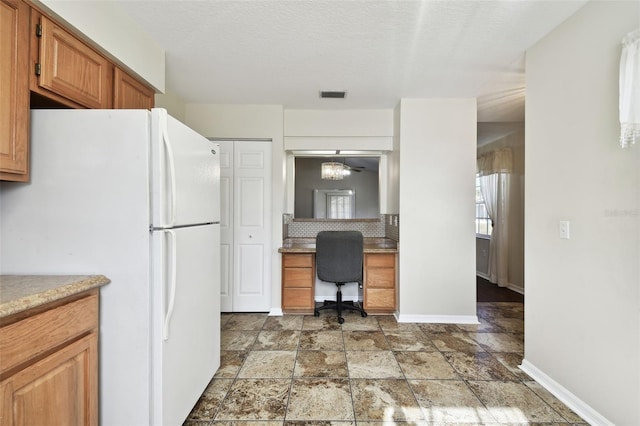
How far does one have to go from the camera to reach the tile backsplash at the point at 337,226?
3730mm

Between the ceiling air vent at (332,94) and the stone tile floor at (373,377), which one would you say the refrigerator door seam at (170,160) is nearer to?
the stone tile floor at (373,377)

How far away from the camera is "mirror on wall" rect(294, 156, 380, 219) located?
383 centimetres

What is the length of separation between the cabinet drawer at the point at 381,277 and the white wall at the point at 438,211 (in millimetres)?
163

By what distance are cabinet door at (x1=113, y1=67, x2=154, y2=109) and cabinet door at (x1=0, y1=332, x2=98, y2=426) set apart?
1344mm

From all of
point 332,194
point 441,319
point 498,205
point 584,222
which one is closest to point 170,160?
point 584,222

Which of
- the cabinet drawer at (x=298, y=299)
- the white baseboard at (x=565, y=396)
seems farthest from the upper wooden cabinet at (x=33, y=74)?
the white baseboard at (x=565, y=396)

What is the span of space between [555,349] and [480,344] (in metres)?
0.76

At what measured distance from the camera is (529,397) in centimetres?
177

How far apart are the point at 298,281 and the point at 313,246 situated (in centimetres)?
47

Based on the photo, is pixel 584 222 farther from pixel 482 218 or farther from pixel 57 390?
pixel 482 218

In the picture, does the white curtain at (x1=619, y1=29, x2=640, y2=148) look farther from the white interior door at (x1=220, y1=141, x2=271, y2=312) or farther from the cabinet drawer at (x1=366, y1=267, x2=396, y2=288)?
the white interior door at (x1=220, y1=141, x2=271, y2=312)

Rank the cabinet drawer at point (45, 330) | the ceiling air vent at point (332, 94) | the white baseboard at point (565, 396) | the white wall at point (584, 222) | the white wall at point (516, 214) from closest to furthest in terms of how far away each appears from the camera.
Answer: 1. the cabinet drawer at point (45, 330)
2. the white wall at point (584, 222)
3. the white baseboard at point (565, 396)
4. the ceiling air vent at point (332, 94)
5. the white wall at point (516, 214)

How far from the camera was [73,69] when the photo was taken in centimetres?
140

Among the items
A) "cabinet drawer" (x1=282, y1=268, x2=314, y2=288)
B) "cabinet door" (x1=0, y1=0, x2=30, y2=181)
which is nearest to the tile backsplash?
"cabinet drawer" (x1=282, y1=268, x2=314, y2=288)
